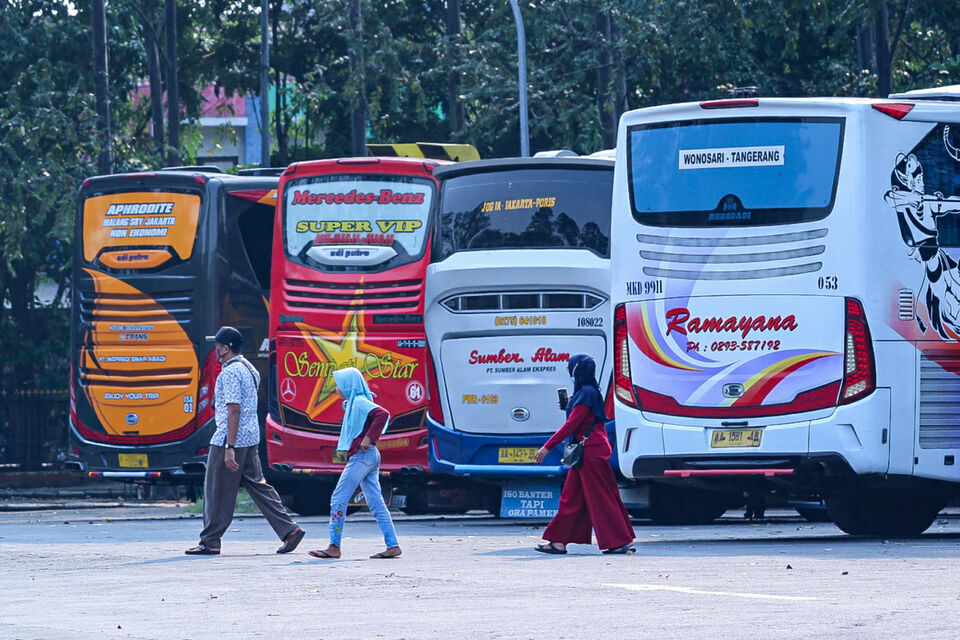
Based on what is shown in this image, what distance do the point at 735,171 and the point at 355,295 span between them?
19.1ft

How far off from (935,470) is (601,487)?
265 cm

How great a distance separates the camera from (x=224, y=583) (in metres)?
12.6

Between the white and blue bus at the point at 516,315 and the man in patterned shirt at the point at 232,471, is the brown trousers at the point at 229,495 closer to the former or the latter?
the man in patterned shirt at the point at 232,471

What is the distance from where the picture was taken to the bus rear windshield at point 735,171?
1498cm

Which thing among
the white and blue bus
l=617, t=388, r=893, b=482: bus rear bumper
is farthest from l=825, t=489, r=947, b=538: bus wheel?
the white and blue bus

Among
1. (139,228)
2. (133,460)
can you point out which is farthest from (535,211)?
(133,460)

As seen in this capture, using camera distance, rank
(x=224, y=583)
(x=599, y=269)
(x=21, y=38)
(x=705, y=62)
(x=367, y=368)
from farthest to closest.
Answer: (x=21, y=38), (x=705, y=62), (x=367, y=368), (x=599, y=269), (x=224, y=583)

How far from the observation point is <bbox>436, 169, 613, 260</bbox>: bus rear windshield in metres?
A: 18.7

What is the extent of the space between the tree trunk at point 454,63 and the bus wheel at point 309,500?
1449 centimetres

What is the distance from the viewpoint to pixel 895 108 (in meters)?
15.0

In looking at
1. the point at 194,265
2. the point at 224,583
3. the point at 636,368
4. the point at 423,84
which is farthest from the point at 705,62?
the point at 224,583

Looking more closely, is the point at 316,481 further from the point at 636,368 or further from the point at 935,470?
the point at 935,470

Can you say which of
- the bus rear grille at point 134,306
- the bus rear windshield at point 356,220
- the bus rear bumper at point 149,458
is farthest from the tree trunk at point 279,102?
the bus rear windshield at point 356,220

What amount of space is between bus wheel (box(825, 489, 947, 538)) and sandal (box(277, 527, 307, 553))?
460cm
